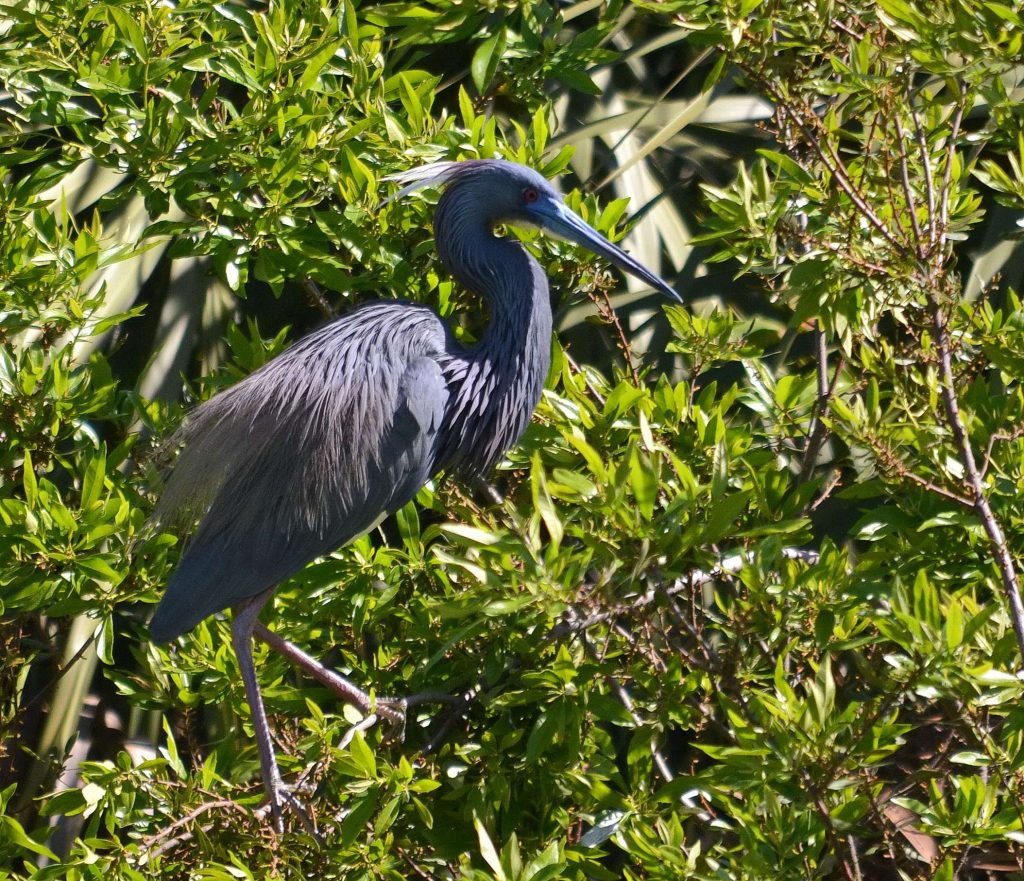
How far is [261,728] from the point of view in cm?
257

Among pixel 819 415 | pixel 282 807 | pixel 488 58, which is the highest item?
pixel 488 58

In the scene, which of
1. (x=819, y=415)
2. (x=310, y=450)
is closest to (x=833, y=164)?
(x=819, y=415)

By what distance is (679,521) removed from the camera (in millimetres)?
2068

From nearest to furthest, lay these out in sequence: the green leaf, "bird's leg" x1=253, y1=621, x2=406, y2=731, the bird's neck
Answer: "bird's leg" x1=253, y1=621, x2=406, y2=731 → the green leaf → the bird's neck

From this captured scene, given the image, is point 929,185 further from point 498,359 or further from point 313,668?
point 313,668

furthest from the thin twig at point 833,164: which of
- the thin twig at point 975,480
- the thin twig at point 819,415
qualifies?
the thin twig at point 819,415

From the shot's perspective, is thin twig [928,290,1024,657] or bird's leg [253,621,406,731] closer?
thin twig [928,290,1024,657]

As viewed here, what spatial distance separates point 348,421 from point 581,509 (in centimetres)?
80

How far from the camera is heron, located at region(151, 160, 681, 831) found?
9.22ft

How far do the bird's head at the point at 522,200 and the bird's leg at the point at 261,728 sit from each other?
0.99 meters

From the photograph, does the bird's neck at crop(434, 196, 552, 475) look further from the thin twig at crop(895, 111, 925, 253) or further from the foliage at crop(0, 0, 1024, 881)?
the thin twig at crop(895, 111, 925, 253)

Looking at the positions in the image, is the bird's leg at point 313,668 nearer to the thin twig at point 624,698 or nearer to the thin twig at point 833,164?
the thin twig at point 624,698

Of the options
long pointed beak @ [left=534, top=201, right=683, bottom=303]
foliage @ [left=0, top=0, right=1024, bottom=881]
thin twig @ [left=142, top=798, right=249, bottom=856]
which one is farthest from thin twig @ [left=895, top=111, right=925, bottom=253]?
thin twig @ [left=142, top=798, right=249, bottom=856]

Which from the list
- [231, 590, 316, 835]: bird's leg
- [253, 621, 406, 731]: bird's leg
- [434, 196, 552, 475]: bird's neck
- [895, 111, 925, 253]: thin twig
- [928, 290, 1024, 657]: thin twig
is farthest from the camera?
[434, 196, 552, 475]: bird's neck
